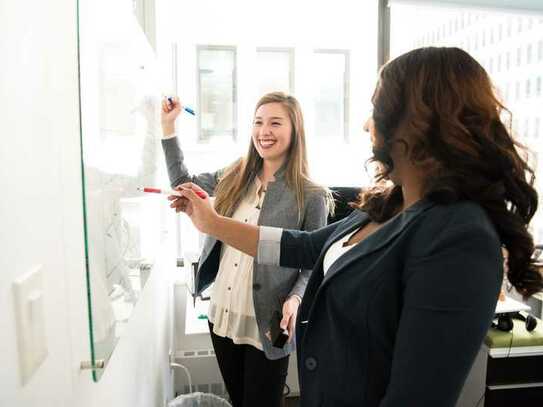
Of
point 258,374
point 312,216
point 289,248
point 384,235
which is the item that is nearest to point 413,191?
point 384,235

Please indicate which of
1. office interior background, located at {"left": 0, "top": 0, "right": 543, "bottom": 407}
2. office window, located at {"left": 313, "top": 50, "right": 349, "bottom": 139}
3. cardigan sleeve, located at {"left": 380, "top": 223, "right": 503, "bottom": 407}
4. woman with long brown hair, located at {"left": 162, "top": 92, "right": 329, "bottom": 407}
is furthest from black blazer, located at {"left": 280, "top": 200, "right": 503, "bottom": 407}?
office window, located at {"left": 313, "top": 50, "right": 349, "bottom": 139}

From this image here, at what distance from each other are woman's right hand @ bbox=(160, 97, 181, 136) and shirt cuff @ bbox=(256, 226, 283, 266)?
0.59 m

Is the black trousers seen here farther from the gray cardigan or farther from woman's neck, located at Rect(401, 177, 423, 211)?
woman's neck, located at Rect(401, 177, 423, 211)

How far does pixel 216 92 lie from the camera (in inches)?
98.3

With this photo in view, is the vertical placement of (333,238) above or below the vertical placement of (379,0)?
below

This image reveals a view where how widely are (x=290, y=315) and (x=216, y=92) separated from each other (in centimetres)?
171

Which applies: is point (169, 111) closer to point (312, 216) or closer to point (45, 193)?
point (312, 216)

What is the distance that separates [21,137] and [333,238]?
714 millimetres

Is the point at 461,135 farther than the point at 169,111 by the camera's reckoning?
No

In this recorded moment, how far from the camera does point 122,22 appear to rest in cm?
77

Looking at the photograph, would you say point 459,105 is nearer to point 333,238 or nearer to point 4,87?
point 333,238

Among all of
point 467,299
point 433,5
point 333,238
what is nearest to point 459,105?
point 467,299

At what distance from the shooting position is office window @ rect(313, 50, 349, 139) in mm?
2598

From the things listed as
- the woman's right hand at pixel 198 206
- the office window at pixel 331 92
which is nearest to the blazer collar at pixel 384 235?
the woman's right hand at pixel 198 206
